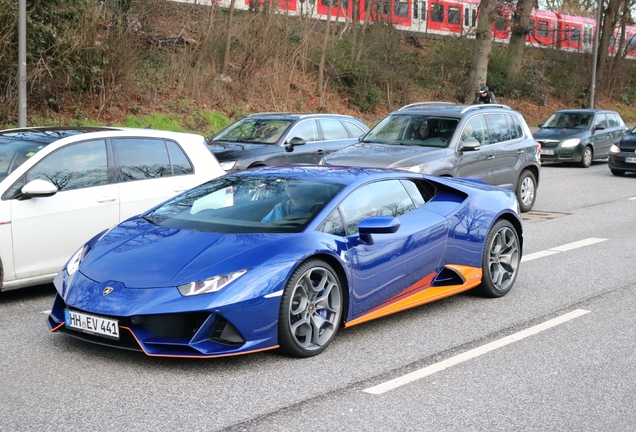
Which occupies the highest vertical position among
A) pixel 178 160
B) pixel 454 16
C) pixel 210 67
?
pixel 454 16

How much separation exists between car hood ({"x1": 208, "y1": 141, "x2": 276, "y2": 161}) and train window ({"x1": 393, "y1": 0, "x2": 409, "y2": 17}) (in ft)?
77.3

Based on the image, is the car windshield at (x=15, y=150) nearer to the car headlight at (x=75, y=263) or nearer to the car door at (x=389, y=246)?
the car headlight at (x=75, y=263)

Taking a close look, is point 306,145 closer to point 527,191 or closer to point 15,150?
point 527,191

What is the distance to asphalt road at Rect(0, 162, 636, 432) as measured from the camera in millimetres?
4617

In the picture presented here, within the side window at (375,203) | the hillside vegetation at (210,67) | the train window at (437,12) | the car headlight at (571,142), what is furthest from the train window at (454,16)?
the side window at (375,203)

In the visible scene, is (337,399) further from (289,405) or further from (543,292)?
(543,292)

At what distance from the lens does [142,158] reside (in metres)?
8.56

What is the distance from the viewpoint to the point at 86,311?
214 inches

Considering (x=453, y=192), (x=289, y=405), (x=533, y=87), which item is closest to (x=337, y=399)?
(x=289, y=405)

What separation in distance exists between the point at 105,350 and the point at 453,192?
10.6ft

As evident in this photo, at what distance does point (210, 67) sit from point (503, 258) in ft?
66.2

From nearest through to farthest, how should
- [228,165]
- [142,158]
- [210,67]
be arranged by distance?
[142,158]
[228,165]
[210,67]

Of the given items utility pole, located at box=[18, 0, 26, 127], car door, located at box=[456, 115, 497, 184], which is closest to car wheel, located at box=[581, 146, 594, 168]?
car door, located at box=[456, 115, 497, 184]

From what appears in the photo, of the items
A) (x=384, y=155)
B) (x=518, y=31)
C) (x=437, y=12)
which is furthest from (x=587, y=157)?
(x=437, y=12)
